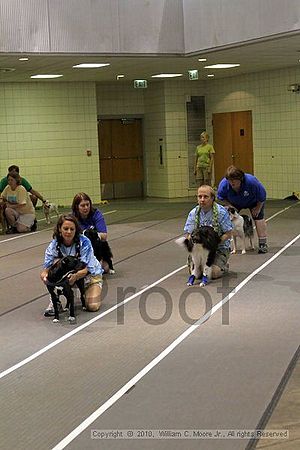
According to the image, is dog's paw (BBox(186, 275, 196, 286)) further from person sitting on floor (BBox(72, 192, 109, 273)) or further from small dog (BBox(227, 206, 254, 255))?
small dog (BBox(227, 206, 254, 255))

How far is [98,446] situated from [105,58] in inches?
373

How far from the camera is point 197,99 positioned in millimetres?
19094

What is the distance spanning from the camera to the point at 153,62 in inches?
545

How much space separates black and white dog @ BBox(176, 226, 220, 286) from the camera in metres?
7.80

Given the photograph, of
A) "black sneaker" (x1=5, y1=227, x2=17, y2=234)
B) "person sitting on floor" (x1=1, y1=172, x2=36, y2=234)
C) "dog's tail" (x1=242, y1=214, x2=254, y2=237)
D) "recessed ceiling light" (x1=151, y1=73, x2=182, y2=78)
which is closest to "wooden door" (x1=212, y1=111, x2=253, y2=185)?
"recessed ceiling light" (x1=151, y1=73, x2=182, y2=78)

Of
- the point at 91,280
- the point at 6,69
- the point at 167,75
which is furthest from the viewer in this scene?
the point at 167,75

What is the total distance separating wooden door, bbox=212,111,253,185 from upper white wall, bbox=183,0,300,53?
564 centimetres

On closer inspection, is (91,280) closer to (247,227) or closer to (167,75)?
(247,227)

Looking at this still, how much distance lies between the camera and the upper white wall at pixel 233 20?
10.8m

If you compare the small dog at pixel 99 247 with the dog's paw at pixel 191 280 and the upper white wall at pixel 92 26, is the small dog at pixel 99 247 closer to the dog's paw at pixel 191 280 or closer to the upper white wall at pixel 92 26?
the dog's paw at pixel 191 280

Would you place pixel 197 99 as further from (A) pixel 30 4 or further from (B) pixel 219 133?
(A) pixel 30 4

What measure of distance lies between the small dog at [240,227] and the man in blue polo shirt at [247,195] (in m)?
0.14

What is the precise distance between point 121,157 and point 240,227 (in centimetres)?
1005

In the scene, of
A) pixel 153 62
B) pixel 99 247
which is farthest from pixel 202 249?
pixel 153 62
